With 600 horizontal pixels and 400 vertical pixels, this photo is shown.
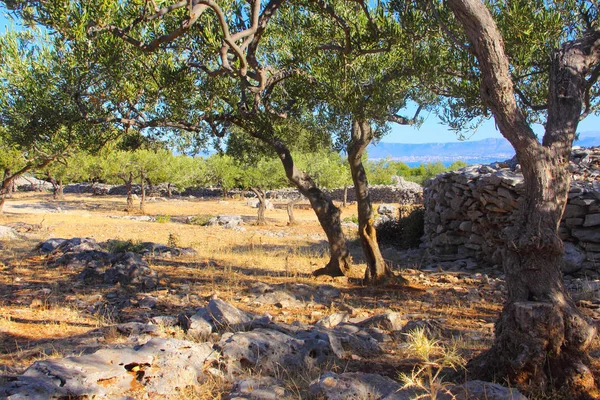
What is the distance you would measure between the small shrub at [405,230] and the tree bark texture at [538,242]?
1046 centimetres

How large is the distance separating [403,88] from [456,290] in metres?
3.85

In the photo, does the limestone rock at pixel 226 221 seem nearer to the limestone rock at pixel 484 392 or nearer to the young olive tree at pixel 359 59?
the young olive tree at pixel 359 59

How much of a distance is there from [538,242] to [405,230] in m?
11.3

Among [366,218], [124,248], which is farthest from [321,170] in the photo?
[366,218]

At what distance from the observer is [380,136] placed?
10.2m

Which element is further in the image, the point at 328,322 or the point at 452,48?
the point at 452,48

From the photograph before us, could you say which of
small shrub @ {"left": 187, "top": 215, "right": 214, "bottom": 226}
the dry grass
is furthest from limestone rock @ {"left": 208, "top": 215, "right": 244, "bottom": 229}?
the dry grass

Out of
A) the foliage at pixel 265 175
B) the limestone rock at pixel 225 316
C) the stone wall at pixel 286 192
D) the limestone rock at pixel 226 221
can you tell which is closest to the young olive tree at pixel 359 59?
the limestone rock at pixel 225 316

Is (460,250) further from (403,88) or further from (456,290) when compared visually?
(403,88)

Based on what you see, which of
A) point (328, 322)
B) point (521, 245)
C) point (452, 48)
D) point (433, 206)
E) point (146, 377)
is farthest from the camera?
point (433, 206)

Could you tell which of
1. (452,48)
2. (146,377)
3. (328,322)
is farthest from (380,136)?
(146,377)

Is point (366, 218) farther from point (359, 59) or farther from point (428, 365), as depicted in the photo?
point (428, 365)

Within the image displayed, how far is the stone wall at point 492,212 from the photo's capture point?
30.3 feet

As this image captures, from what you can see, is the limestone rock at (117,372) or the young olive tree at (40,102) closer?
the limestone rock at (117,372)
